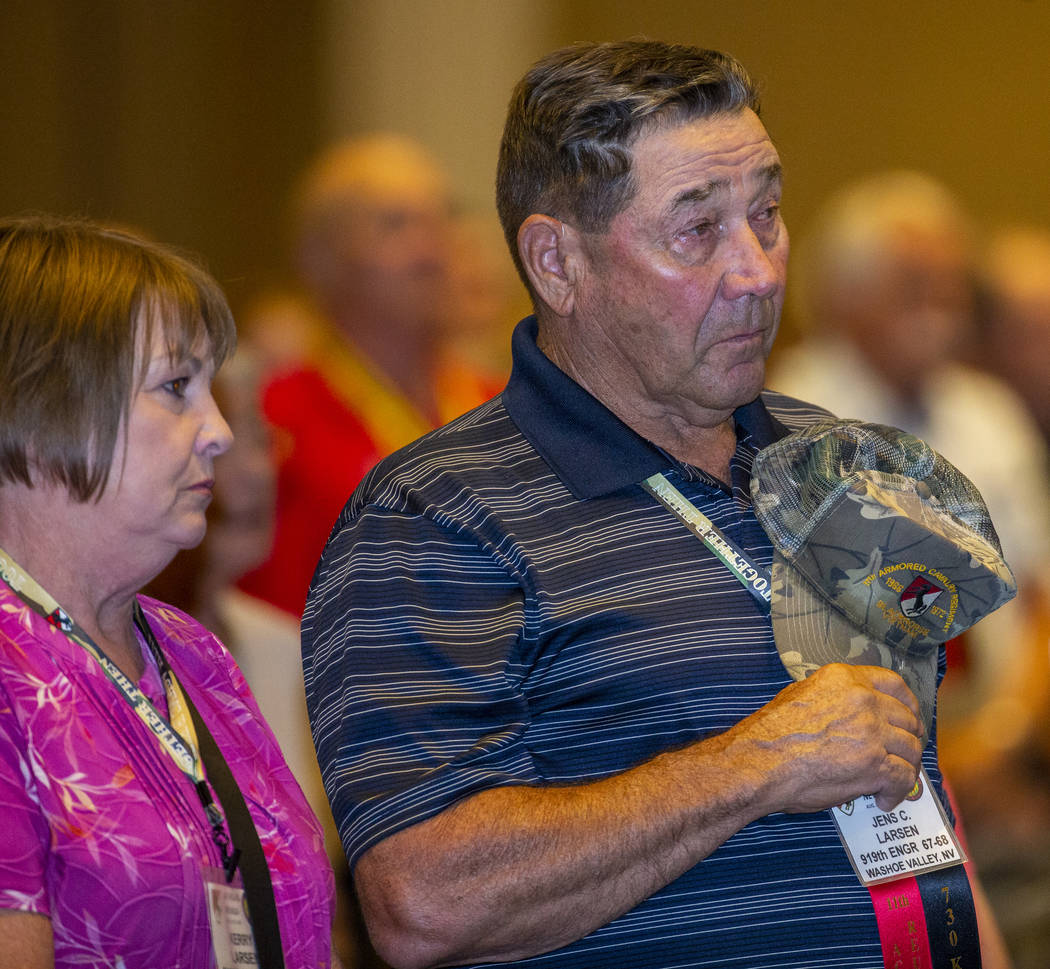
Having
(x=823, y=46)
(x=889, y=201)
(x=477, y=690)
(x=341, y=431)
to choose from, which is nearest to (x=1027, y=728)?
(x=889, y=201)

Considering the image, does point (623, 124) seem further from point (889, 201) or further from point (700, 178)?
point (889, 201)

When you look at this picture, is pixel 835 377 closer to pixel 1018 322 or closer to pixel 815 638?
pixel 1018 322

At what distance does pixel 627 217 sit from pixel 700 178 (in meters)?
0.10

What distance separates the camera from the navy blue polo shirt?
4.34ft

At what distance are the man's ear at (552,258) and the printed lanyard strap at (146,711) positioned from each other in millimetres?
682

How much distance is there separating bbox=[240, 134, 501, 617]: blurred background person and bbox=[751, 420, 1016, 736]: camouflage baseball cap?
1817mm

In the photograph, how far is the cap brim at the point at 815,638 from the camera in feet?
4.68

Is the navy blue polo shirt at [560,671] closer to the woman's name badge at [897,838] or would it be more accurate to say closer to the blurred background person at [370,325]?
the woman's name badge at [897,838]

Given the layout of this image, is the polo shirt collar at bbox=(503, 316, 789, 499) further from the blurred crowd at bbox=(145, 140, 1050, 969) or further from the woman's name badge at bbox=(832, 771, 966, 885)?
the blurred crowd at bbox=(145, 140, 1050, 969)

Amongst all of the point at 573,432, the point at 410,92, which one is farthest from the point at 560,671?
the point at 410,92

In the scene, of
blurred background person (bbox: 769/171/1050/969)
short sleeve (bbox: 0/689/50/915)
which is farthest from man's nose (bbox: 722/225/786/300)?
blurred background person (bbox: 769/171/1050/969)

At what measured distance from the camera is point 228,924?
127 centimetres

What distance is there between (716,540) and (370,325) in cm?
210

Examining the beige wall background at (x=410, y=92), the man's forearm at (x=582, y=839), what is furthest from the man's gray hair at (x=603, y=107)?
the beige wall background at (x=410, y=92)
